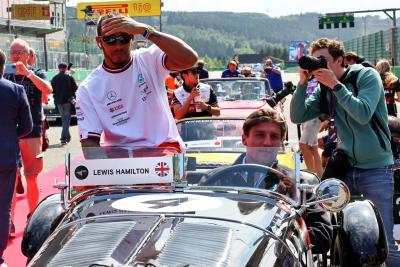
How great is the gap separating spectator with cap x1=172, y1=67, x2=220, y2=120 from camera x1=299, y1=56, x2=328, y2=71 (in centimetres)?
478

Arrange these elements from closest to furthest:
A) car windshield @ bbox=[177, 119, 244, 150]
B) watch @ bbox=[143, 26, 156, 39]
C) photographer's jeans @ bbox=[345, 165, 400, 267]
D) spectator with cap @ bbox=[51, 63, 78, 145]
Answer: watch @ bbox=[143, 26, 156, 39] < photographer's jeans @ bbox=[345, 165, 400, 267] < car windshield @ bbox=[177, 119, 244, 150] < spectator with cap @ bbox=[51, 63, 78, 145]

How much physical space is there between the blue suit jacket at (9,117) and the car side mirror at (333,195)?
117 inches

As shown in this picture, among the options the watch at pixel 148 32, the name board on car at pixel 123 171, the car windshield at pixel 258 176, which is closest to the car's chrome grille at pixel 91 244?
the name board on car at pixel 123 171

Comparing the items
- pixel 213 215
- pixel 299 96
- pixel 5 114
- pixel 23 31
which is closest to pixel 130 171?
pixel 213 215

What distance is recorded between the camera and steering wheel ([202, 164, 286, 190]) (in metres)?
3.64

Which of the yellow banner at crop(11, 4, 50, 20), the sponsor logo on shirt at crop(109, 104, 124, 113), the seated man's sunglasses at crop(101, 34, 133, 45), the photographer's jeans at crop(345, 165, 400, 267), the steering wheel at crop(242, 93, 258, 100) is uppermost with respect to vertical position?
the yellow banner at crop(11, 4, 50, 20)

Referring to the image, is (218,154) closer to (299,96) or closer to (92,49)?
(299,96)

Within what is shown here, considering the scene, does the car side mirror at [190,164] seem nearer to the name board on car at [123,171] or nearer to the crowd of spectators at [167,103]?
the name board on car at [123,171]

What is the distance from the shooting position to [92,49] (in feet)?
167

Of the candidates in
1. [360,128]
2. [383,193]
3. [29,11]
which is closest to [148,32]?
[360,128]

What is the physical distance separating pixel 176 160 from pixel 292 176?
0.65m

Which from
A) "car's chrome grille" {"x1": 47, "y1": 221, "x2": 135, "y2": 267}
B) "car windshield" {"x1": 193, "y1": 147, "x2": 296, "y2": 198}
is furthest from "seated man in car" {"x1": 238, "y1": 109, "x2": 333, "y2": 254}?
"car's chrome grille" {"x1": 47, "y1": 221, "x2": 135, "y2": 267}

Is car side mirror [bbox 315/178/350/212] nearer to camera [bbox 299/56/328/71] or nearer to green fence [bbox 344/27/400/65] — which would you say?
camera [bbox 299/56/328/71]

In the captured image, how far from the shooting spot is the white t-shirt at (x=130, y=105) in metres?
4.25
